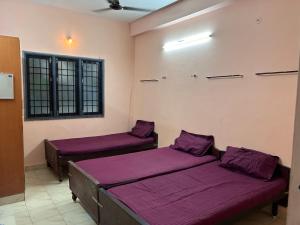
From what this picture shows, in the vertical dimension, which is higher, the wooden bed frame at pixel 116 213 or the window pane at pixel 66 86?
the window pane at pixel 66 86

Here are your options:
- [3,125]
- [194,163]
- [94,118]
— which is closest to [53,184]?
[3,125]

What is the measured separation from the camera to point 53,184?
3609 mm

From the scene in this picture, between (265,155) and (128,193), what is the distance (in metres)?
1.72

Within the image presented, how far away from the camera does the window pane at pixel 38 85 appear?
417 centimetres

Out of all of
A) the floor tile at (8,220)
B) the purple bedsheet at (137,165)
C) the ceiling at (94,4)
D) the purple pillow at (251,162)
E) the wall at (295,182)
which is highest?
the ceiling at (94,4)

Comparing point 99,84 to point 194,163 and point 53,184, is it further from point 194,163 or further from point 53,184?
point 194,163

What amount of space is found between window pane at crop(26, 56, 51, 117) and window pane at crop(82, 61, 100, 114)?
2.28ft

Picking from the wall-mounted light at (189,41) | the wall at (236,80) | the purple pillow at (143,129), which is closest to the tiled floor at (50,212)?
the wall at (236,80)

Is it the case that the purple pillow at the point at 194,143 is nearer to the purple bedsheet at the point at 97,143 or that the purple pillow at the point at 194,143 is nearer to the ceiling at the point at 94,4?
the purple bedsheet at the point at 97,143

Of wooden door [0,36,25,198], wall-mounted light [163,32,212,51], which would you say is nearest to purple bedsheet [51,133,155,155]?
wooden door [0,36,25,198]

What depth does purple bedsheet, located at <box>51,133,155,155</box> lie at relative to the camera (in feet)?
12.4

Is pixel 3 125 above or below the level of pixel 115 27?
below

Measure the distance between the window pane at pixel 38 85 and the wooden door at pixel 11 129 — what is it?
4.43 ft

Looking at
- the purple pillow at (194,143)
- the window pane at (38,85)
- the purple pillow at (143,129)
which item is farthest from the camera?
the purple pillow at (143,129)
